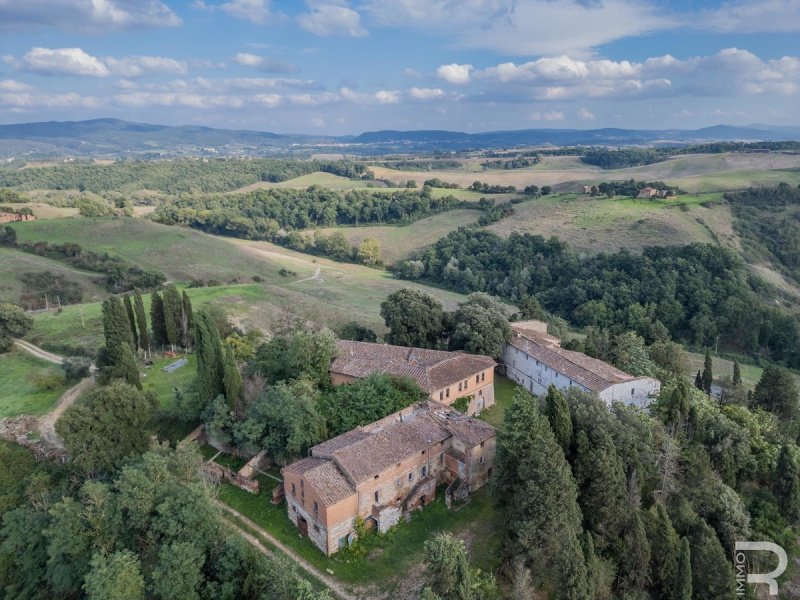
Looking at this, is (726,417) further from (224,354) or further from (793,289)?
(793,289)

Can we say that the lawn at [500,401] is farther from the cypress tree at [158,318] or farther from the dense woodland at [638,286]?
the cypress tree at [158,318]

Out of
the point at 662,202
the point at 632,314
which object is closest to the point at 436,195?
the point at 662,202

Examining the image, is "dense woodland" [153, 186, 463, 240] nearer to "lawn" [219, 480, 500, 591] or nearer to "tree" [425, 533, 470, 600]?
"lawn" [219, 480, 500, 591]

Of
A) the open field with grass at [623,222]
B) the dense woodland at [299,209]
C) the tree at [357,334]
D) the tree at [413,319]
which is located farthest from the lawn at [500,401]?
the dense woodland at [299,209]

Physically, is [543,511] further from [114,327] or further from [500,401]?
[114,327]

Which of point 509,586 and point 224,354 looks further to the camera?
point 224,354

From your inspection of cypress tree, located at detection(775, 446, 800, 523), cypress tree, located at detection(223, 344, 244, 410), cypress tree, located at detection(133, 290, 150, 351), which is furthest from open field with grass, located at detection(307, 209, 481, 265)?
cypress tree, located at detection(775, 446, 800, 523)
